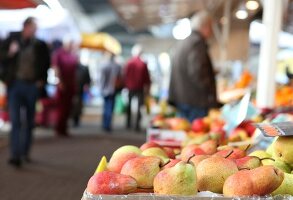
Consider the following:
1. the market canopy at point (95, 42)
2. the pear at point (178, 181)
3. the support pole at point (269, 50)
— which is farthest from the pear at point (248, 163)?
the market canopy at point (95, 42)

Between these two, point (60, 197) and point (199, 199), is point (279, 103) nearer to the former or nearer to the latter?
point (60, 197)

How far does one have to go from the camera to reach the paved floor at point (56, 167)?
498 centimetres

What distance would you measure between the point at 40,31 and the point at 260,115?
9341 mm

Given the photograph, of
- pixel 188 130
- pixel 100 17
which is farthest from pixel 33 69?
pixel 100 17

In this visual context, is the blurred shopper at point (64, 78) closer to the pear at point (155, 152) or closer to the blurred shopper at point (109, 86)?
the blurred shopper at point (109, 86)

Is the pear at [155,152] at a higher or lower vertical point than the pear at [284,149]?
lower

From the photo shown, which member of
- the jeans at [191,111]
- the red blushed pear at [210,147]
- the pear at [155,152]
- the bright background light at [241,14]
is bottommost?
the jeans at [191,111]

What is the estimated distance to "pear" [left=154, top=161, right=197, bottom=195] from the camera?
4.79 ft

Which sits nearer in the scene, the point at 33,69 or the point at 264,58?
the point at 264,58

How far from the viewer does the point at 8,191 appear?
5008 millimetres

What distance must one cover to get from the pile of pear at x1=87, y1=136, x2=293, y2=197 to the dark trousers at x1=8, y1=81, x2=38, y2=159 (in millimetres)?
4528

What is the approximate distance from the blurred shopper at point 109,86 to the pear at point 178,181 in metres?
10.1

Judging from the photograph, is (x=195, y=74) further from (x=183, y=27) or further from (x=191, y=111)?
(x=183, y=27)

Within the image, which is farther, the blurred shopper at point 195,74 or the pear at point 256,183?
the blurred shopper at point 195,74
